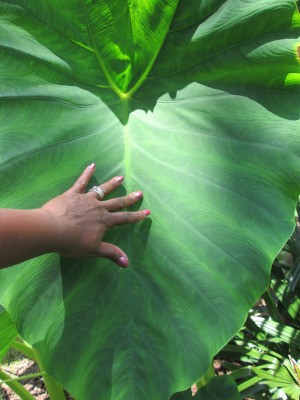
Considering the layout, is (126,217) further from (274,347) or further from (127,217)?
(274,347)

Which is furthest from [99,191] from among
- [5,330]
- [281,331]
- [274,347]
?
[274,347]

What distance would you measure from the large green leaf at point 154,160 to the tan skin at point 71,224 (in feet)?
0.13

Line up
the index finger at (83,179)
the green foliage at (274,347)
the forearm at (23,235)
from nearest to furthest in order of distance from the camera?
the forearm at (23,235) → the index finger at (83,179) → the green foliage at (274,347)

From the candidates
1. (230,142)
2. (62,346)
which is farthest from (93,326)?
(230,142)

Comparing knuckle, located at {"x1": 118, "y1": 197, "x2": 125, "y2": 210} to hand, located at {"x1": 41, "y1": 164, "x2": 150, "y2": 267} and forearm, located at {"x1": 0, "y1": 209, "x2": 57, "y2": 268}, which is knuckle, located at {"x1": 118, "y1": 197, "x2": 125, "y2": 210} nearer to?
hand, located at {"x1": 41, "y1": 164, "x2": 150, "y2": 267}

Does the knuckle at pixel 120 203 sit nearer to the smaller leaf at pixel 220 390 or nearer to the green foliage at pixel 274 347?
the smaller leaf at pixel 220 390

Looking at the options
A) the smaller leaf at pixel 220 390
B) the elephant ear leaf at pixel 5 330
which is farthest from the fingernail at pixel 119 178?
the smaller leaf at pixel 220 390

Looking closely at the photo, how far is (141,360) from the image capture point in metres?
0.87

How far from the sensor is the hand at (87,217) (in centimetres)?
84

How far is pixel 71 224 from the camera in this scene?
839mm

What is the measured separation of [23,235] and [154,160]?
15.0 inches

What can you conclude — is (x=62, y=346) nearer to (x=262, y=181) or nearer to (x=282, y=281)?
(x=262, y=181)

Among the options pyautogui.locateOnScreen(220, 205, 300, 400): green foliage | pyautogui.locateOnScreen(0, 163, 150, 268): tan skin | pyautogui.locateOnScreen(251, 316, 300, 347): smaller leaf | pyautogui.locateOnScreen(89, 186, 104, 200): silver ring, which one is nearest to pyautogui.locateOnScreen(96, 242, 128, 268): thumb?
pyautogui.locateOnScreen(0, 163, 150, 268): tan skin

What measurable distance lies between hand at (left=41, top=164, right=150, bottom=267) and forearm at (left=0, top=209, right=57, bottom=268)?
22 millimetres
